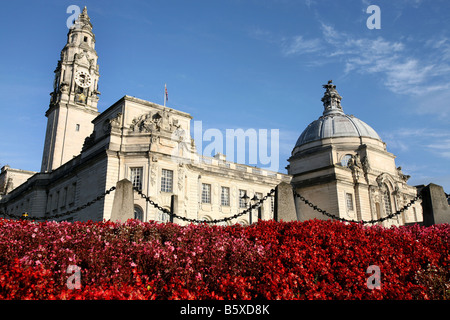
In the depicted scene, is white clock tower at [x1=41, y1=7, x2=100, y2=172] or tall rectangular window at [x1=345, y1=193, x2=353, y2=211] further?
white clock tower at [x1=41, y1=7, x2=100, y2=172]

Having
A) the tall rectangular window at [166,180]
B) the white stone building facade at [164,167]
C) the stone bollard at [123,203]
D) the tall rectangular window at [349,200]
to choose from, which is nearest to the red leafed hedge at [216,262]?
the stone bollard at [123,203]

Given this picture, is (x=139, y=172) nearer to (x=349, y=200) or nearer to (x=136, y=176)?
(x=136, y=176)

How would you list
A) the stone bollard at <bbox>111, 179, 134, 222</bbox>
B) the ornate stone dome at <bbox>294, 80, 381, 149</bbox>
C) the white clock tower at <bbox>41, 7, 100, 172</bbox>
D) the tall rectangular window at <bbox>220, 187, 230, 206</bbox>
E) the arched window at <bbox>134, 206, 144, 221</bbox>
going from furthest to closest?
the ornate stone dome at <bbox>294, 80, 381, 149</bbox> < the white clock tower at <bbox>41, 7, 100, 172</bbox> < the tall rectangular window at <bbox>220, 187, 230, 206</bbox> < the arched window at <bbox>134, 206, 144, 221</bbox> < the stone bollard at <bbox>111, 179, 134, 222</bbox>

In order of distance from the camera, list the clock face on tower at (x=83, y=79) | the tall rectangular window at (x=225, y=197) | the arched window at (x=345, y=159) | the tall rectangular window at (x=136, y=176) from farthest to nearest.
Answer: the clock face on tower at (x=83, y=79), the arched window at (x=345, y=159), the tall rectangular window at (x=225, y=197), the tall rectangular window at (x=136, y=176)

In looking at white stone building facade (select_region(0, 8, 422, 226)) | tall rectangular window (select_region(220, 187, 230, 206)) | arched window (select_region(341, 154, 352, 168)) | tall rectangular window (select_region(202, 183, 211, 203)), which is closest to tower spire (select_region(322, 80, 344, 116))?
white stone building facade (select_region(0, 8, 422, 226))

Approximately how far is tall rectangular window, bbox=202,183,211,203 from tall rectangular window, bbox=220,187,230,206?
163cm

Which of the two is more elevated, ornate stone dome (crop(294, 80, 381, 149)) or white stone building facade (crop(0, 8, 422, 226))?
ornate stone dome (crop(294, 80, 381, 149))

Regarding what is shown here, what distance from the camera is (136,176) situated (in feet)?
96.3

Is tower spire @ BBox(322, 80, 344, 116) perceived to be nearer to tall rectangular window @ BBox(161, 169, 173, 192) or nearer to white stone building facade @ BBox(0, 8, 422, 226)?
white stone building facade @ BBox(0, 8, 422, 226)

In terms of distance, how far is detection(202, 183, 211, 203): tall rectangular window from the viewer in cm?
3712

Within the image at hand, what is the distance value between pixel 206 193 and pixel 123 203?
75.0ft

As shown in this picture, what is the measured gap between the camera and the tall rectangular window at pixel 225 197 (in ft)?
126

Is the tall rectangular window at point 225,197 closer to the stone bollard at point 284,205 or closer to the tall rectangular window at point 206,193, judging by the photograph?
the tall rectangular window at point 206,193

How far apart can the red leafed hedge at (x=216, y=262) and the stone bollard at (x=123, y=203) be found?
3.34 meters
